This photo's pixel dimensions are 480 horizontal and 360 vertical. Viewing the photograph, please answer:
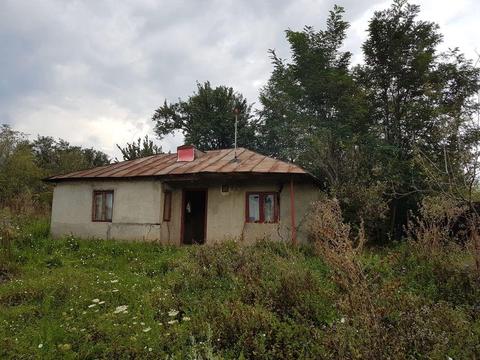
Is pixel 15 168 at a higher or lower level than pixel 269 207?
higher

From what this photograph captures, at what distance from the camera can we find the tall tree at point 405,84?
15.4 meters

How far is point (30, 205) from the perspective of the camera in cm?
1645

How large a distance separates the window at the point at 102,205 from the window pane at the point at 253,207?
17.3ft

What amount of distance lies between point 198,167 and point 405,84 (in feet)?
35.6

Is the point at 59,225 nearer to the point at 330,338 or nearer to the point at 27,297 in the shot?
the point at 27,297

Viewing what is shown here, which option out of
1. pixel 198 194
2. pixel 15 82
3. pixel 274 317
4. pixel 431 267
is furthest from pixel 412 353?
pixel 198 194

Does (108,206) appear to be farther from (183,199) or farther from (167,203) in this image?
(183,199)

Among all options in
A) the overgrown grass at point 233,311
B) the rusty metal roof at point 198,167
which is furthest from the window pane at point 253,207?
the overgrown grass at point 233,311

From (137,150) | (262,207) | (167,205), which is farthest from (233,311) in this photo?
(137,150)

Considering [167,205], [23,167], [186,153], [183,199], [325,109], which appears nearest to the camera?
[167,205]

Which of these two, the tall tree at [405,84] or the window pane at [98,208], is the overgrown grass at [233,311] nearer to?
the window pane at [98,208]

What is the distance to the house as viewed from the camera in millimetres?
11938

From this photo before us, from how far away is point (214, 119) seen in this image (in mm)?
27766

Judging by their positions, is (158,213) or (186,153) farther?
(186,153)
